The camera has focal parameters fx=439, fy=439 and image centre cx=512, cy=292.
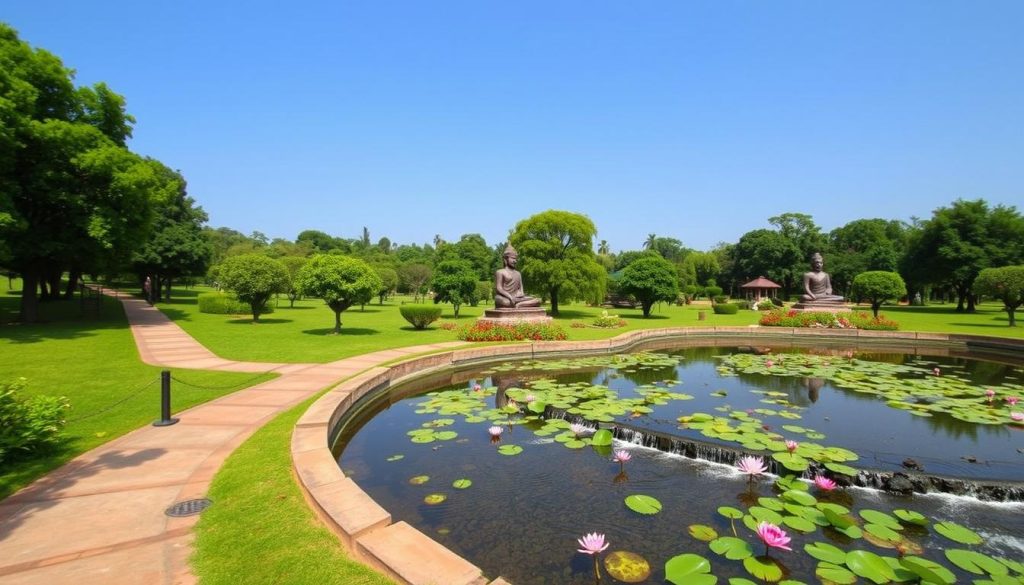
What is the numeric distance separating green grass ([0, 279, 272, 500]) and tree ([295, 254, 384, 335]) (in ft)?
18.3

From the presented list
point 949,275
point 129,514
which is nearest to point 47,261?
point 129,514

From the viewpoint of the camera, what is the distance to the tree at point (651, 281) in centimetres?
2705

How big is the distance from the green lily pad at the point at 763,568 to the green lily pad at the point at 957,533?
179cm

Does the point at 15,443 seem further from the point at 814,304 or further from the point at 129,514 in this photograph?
the point at 814,304

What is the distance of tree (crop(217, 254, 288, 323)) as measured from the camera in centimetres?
2028

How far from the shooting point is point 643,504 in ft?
14.8

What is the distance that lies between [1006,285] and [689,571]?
93.0 feet

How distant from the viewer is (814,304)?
23.5 meters

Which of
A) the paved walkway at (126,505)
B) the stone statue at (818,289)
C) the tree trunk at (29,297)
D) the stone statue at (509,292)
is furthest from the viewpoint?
the stone statue at (818,289)

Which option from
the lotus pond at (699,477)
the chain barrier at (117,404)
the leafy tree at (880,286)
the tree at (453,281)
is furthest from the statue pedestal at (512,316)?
the leafy tree at (880,286)

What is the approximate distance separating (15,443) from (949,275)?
48157 mm

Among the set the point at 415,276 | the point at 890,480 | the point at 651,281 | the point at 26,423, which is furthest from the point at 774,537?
the point at 415,276

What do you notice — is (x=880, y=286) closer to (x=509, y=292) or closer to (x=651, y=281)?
(x=651, y=281)

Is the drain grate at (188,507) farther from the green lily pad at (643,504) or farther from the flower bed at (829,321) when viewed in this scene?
the flower bed at (829,321)
